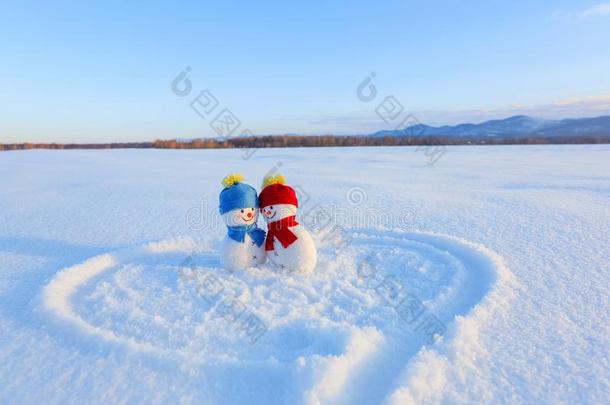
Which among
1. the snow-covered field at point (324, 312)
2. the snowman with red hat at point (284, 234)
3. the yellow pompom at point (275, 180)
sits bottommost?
the snow-covered field at point (324, 312)

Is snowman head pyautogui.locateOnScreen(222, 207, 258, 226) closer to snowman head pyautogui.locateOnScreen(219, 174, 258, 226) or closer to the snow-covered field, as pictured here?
snowman head pyautogui.locateOnScreen(219, 174, 258, 226)

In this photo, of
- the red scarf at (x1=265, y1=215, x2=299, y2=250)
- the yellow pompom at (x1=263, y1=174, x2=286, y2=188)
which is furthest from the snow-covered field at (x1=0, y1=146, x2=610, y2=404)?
the yellow pompom at (x1=263, y1=174, x2=286, y2=188)

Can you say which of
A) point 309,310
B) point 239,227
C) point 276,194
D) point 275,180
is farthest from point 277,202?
point 309,310

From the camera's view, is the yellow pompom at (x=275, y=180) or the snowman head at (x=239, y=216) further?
the yellow pompom at (x=275, y=180)

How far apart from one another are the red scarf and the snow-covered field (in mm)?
187

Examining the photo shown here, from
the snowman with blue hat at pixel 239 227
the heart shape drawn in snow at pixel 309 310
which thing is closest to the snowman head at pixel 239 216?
the snowman with blue hat at pixel 239 227

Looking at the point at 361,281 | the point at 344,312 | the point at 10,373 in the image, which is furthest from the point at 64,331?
the point at 361,281

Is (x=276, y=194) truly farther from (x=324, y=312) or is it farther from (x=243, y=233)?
(x=324, y=312)

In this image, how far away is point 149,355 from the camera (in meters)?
1.52

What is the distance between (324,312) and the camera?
1.87 metres

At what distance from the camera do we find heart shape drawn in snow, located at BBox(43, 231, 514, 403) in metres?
1.44

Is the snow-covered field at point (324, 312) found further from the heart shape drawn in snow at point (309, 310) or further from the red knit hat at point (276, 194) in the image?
the red knit hat at point (276, 194)

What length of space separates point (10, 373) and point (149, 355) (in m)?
0.48

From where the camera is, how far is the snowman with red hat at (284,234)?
228 cm
